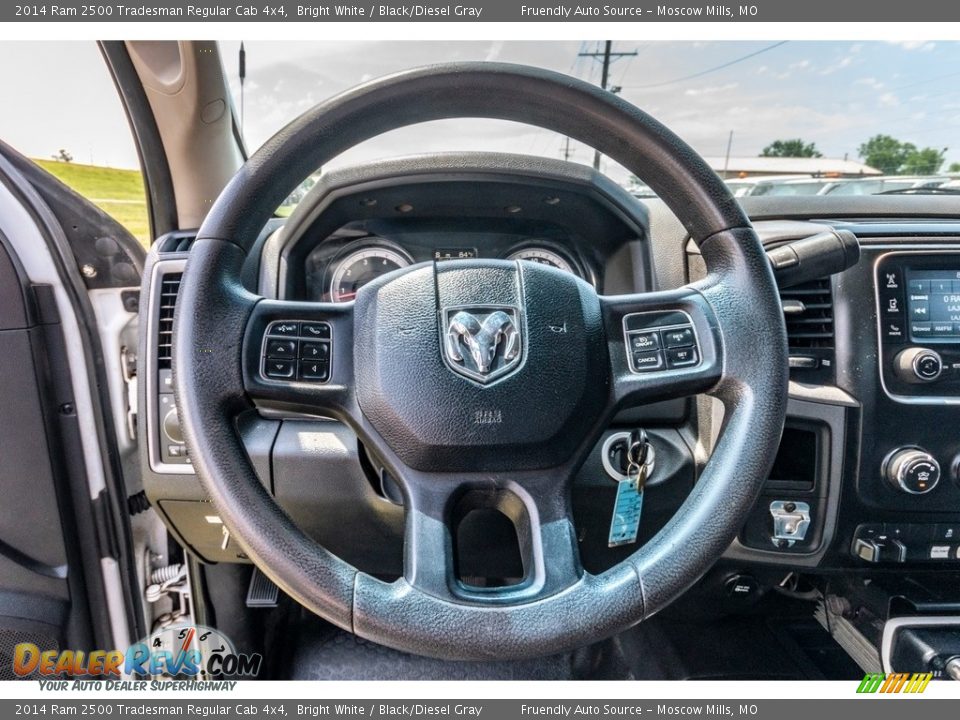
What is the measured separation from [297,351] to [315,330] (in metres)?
0.04

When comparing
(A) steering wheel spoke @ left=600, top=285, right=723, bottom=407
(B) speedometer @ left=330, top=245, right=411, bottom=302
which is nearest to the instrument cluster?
(B) speedometer @ left=330, top=245, right=411, bottom=302

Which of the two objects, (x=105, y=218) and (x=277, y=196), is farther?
(x=105, y=218)

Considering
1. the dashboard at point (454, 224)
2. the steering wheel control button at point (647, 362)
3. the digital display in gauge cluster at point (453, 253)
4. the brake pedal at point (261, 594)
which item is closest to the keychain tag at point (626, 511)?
the steering wheel control button at point (647, 362)

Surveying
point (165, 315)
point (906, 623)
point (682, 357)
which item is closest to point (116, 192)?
point (165, 315)

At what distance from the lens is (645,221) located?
1.24 meters

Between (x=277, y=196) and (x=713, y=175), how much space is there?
2.16 ft

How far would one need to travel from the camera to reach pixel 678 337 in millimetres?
888

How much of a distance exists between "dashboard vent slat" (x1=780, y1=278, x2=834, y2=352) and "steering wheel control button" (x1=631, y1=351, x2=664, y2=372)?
0.44 m

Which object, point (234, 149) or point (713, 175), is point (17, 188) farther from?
point (713, 175)

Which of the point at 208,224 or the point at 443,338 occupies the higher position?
the point at 208,224

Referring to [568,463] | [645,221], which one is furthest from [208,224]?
[645,221]

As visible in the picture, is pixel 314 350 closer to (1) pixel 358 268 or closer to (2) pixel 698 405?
(1) pixel 358 268

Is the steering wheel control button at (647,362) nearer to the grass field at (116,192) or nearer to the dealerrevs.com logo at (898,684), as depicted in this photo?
the dealerrevs.com logo at (898,684)

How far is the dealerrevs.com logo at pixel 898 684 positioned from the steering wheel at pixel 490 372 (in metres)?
0.85
